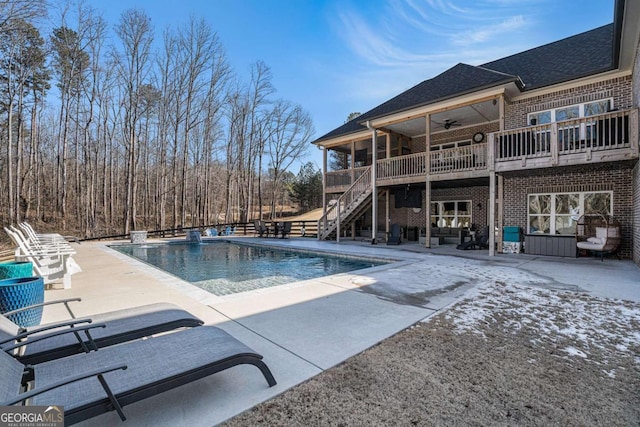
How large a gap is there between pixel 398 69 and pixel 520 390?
19.4 m

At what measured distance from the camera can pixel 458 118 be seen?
1312cm

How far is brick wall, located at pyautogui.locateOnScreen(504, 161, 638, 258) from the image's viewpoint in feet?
30.4

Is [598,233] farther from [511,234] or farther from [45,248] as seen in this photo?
[45,248]

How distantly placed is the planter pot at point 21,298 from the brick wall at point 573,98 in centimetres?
1402

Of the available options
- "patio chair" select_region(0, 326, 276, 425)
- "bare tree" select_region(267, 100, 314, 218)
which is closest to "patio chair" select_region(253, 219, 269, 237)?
"bare tree" select_region(267, 100, 314, 218)

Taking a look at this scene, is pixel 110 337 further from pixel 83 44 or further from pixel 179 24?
pixel 179 24

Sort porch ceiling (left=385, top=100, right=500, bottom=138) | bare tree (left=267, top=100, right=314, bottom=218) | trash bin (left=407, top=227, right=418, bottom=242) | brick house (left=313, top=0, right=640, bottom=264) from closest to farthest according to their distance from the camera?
brick house (left=313, top=0, right=640, bottom=264)
porch ceiling (left=385, top=100, right=500, bottom=138)
trash bin (left=407, top=227, right=418, bottom=242)
bare tree (left=267, top=100, right=314, bottom=218)

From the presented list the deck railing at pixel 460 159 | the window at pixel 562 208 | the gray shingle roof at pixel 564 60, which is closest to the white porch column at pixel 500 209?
the deck railing at pixel 460 159

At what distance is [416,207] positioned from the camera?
575 inches

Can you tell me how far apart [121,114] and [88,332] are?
85.6 ft

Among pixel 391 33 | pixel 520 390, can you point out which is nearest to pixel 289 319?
pixel 520 390

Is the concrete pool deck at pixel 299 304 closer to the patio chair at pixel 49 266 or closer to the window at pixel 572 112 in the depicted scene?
the patio chair at pixel 49 266

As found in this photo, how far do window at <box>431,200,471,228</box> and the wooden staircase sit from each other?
12.0 ft

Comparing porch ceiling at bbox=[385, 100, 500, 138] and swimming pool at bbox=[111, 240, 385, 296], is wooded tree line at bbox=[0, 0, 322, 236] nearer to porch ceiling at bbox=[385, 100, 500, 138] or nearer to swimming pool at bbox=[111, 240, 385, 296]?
swimming pool at bbox=[111, 240, 385, 296]
